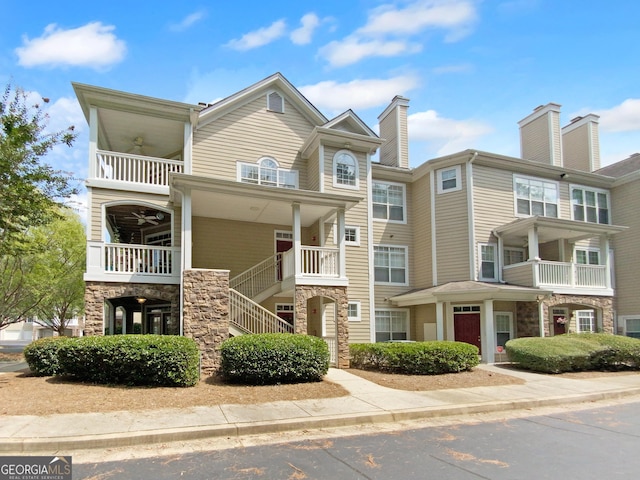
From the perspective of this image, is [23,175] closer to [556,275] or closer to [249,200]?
[249,200]

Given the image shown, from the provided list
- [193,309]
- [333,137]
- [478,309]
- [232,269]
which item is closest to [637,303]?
[478,309]

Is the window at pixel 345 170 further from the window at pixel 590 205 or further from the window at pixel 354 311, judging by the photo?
the window at pixel 590 205

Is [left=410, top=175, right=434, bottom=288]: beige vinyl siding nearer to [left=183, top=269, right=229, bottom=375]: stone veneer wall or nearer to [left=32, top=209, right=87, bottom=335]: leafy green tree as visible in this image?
[left=183, top=269, right=229, bottom=375]: stone veneer wall

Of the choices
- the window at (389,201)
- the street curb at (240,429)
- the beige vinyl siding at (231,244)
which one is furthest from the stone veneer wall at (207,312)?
the window at (389,201)

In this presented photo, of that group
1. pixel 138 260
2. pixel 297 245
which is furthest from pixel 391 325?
pixel 138 260

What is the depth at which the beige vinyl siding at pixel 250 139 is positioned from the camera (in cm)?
1698

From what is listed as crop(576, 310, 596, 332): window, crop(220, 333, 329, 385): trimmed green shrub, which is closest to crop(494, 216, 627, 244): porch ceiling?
crop(576, 310, 596, 332): window

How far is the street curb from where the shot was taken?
21.5 feet

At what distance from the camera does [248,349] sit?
10.9 m

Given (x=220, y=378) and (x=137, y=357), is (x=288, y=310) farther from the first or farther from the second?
(x=137, y=357)

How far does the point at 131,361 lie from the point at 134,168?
753cm

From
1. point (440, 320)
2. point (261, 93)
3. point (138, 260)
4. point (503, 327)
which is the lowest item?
point (503, 327)

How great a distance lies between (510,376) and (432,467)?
28.2 feet

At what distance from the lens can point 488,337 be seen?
17406 millimetres
